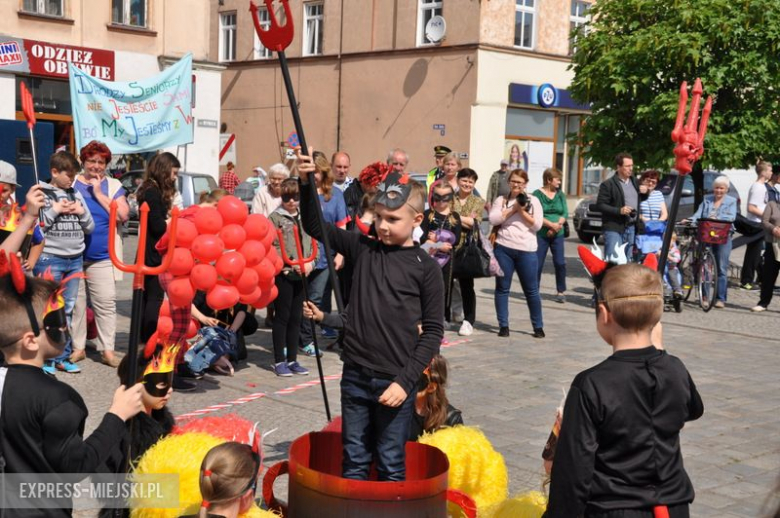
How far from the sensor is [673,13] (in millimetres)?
14953

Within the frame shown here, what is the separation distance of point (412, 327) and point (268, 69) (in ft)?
109

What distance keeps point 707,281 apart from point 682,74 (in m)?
3.70

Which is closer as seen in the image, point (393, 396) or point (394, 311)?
point (393, 396)

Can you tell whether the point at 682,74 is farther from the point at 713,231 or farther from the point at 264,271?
the point at 264,271

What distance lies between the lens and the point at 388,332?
14.6 ft

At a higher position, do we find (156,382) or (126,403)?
(126,403)

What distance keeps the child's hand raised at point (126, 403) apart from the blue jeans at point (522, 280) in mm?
7443

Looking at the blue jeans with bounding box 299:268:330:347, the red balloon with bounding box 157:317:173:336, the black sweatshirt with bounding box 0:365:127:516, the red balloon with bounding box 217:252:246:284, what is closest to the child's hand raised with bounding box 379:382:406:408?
the black sweatshirt with bounding box 0:365:127:516

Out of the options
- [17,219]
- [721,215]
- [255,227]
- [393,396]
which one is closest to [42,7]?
[721,215]

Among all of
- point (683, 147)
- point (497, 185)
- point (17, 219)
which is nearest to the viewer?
point (683, 147)

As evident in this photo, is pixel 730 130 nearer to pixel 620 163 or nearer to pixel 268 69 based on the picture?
pixel 620 163

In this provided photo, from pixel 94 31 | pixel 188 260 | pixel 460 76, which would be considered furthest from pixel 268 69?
pixel 188 260

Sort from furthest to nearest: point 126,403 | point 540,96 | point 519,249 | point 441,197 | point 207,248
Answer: point 540,96
point 519,249
point 441,197
point 207,248
point 126,403

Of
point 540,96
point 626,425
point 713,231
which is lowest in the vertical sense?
point 713,231
